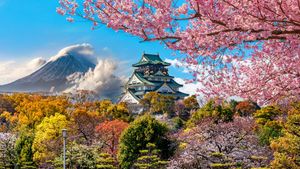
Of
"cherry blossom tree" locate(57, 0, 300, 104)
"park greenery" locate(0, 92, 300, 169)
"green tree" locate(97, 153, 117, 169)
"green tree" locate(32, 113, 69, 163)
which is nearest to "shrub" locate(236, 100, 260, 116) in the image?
"park greenery" locate(0, 92, 300, 169)

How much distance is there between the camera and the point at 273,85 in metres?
5.45

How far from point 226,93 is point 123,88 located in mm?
46541

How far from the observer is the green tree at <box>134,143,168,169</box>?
530 inches

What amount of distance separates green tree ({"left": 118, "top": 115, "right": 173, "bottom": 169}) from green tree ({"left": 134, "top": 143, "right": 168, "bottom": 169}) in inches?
9.3

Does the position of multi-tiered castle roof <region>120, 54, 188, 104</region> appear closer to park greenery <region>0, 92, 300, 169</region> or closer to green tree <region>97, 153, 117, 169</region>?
park greenery <region>0, 92, 300, 169</region>

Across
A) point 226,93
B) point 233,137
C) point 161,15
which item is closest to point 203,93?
point 226,93

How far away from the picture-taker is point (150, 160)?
13.9 m

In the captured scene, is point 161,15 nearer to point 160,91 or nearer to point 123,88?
point 160,91

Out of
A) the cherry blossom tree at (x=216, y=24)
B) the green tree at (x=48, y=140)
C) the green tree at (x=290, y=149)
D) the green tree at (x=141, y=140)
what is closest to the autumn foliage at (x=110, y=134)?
the green tree at (x=48, y=140)

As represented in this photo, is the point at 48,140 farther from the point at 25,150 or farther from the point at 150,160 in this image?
the point at 150,160

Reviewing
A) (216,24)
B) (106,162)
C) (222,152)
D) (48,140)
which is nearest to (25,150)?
(48,140)

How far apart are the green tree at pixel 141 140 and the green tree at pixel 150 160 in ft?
0.78

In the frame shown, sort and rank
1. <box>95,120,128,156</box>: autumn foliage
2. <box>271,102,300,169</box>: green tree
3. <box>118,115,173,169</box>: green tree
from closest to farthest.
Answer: <box>271,102,300,169</box>: green tree
<box>118,115,173,169</box>: green tree
<box>95,120,128,156</box>: autumn foliage

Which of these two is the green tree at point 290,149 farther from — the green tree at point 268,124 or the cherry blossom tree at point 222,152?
the green tree at point 268,124
